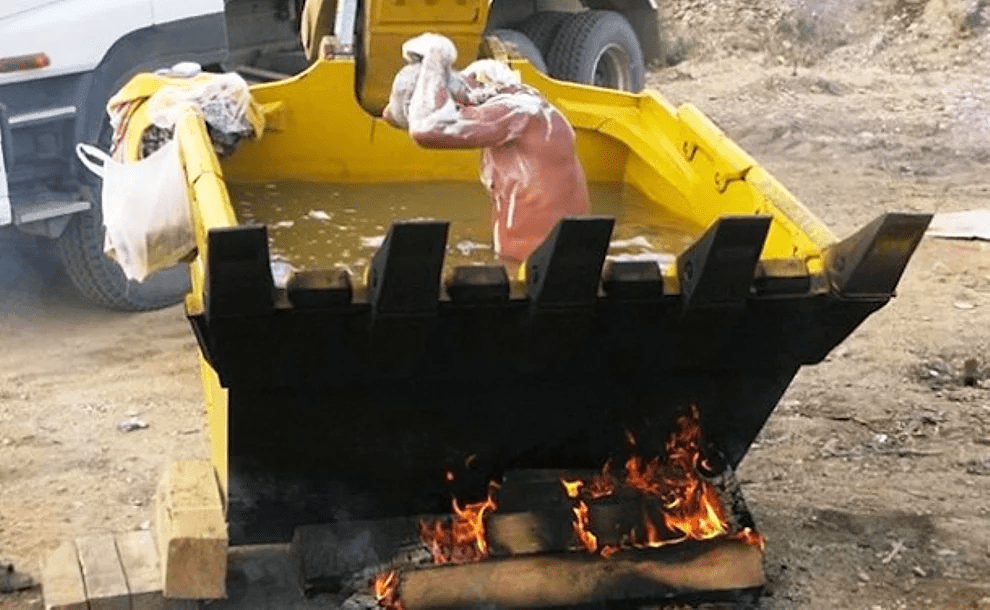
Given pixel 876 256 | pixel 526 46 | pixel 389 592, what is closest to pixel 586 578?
pixel 389 592

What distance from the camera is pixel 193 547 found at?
4.49m

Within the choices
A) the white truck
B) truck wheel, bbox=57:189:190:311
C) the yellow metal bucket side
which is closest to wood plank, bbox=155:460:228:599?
the yellow metal bucket side

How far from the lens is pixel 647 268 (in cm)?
417

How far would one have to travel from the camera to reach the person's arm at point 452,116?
4.73 metres

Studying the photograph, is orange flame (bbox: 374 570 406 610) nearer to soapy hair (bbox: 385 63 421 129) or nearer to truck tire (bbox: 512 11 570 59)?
soapy hair (bbox: 385 63 421 129)

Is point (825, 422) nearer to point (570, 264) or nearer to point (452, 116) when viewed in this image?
point (452, 116)

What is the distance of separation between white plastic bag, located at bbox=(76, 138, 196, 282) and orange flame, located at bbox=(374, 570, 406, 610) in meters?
1.16

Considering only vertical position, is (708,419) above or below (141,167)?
below

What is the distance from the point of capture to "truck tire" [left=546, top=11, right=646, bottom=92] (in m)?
11.1

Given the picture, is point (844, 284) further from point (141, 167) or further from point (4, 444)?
point (4, 444)

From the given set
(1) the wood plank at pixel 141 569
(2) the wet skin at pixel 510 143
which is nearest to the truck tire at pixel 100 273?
(1) the wood plank at pixel 141 569

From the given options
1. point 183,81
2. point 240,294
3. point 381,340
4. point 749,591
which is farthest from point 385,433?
point 183,81

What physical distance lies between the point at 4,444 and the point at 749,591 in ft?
9.98

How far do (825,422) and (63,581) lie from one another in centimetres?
314
